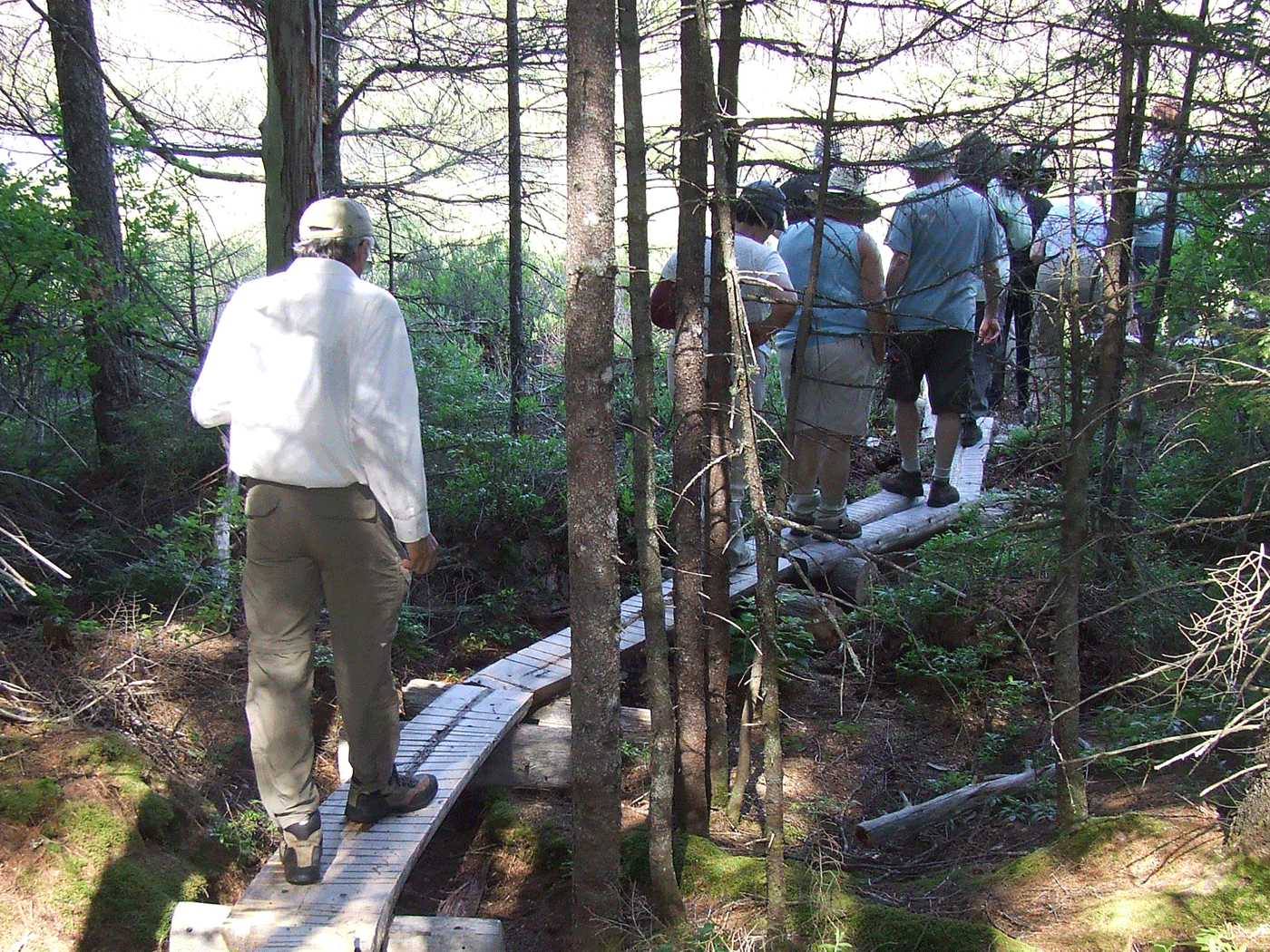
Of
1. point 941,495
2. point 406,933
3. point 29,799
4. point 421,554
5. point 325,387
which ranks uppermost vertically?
point 325,387

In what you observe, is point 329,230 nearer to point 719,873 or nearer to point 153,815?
point 153,815

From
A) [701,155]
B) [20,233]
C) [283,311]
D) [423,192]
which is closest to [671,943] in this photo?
[283,311]

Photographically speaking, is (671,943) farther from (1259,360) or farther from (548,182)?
(548,182)

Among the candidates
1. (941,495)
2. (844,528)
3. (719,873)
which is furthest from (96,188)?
(941,495)

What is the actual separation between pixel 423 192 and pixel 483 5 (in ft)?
6.44

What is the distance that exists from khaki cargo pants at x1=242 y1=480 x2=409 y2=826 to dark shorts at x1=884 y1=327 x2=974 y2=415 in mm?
4162

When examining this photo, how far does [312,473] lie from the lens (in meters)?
3.29

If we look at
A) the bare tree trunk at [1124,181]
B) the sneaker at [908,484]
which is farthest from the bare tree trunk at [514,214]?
the bare tree trunk at [1124,181]

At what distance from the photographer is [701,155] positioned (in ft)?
11.9

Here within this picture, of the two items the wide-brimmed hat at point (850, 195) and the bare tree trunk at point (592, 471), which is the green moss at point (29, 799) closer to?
the bare tree trunk at point (592, 471)

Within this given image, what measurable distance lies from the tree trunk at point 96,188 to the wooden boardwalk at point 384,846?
393 cm

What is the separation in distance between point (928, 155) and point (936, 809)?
3.01 meters

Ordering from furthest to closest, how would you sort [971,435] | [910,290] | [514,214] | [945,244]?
[971,435]
[514,214]
[945,244]
[910,290]

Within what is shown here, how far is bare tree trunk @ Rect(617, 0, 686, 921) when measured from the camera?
324 cm
